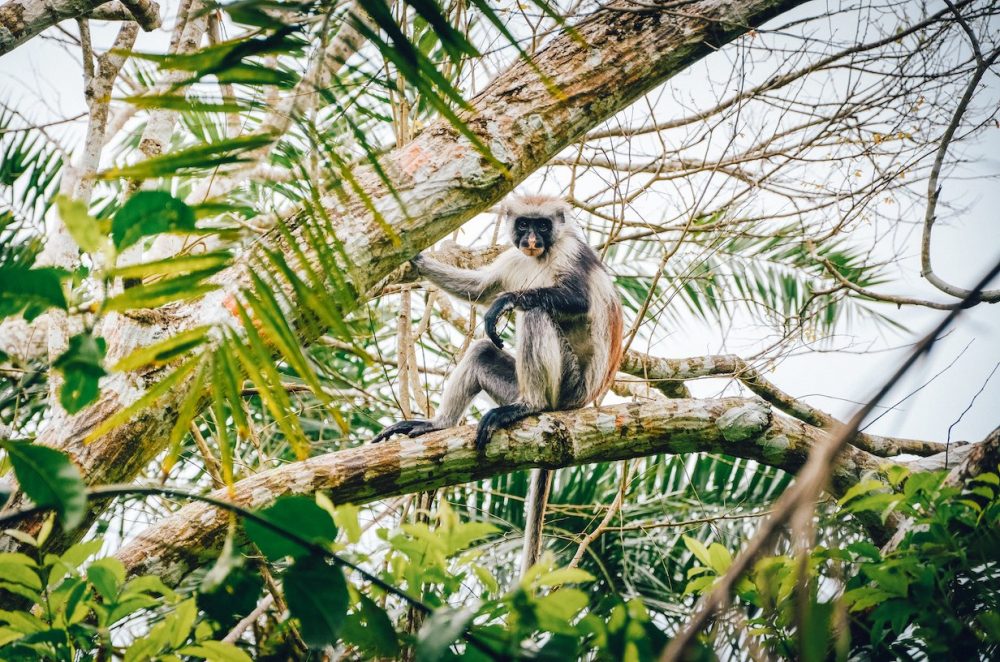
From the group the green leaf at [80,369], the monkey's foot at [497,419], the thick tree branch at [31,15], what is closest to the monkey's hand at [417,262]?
the monkey's foot at [497,419]

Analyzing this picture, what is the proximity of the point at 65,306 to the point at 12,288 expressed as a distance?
7 cm

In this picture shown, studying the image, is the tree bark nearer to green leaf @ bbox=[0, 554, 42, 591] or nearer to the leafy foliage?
green leaf @ bbox=[0, 554, 42, 591]

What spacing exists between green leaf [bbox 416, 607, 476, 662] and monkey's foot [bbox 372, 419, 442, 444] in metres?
3.87

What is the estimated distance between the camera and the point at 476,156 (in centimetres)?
339

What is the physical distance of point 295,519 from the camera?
3.78 ft

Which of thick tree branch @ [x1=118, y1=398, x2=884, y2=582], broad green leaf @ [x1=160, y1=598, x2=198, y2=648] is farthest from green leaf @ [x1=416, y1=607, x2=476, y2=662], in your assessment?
thick tree branch @ [x1=118, y1=398, x2=884, y2=582]

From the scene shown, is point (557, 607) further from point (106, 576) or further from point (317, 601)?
point (106, 576)

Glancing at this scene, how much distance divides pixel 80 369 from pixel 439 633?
67 cm

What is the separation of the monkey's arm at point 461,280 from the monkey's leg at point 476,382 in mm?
432

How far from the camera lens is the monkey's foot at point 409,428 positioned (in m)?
4.90

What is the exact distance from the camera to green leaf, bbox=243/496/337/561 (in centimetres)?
113

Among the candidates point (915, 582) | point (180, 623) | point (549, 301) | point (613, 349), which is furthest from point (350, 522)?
point (613, 349)

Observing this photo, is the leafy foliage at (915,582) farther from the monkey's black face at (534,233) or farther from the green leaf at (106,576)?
the monkey's black face at (534,233)

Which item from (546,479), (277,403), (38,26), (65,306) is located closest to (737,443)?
(546,479)
